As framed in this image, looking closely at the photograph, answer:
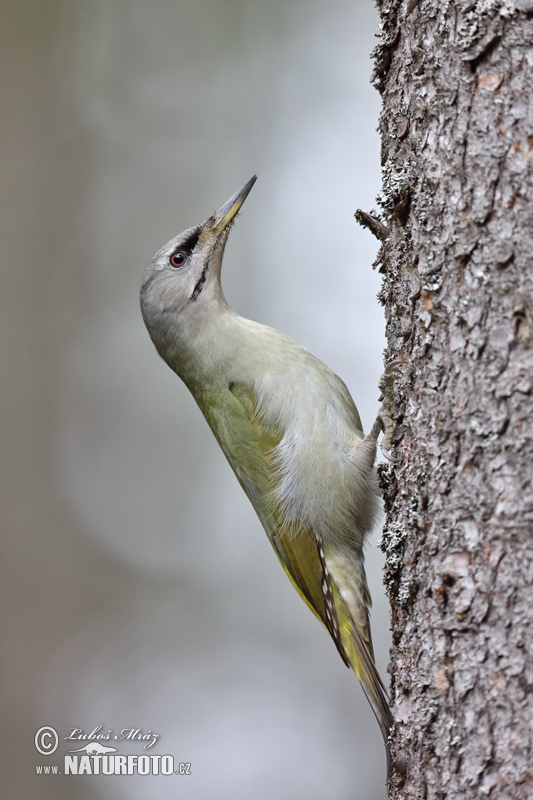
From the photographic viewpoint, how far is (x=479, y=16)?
1971mm

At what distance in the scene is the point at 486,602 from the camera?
1.79m

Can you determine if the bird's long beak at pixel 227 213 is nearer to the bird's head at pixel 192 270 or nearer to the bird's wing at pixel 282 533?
the bird's head at pixel 192 270

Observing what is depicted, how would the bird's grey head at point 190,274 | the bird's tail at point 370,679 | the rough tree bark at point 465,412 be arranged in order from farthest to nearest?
the bird's grey head at point 190,274
the bird's tail at point 370,679
the rough tree bark at point 465,412

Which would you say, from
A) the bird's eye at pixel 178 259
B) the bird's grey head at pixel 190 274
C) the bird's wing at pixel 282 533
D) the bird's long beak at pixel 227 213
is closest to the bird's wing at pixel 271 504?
the bird's wing at pixel 282 533

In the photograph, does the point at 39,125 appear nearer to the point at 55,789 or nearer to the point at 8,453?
the point at 8,453

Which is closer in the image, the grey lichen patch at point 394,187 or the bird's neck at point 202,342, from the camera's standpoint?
Result: the grey lichen patch at point 394,187

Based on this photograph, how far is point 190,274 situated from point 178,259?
120 mm

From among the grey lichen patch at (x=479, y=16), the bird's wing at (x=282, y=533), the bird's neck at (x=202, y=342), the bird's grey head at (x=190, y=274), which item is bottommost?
the bird's wing at (x=282, y=533)

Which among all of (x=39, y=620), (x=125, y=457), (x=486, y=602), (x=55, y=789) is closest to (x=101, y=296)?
(x=125, y=457)

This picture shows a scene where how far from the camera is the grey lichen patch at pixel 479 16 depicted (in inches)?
75.4

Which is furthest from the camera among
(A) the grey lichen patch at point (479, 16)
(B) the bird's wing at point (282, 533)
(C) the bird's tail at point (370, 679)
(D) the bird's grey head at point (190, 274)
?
(D) the bird's grey head at point (190, 274)

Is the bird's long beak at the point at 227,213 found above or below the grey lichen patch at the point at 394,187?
above

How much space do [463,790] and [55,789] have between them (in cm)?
451

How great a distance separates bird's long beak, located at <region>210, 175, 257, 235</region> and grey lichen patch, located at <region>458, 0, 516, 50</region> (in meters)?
1.97
